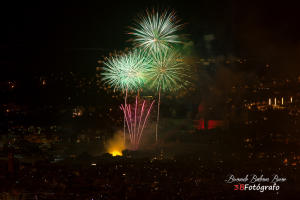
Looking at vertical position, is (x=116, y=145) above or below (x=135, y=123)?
below

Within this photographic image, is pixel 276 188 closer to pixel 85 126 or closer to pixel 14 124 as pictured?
pixel 85 126

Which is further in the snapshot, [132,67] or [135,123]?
[135,123]

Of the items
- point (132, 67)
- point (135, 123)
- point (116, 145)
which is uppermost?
point (132, 67)

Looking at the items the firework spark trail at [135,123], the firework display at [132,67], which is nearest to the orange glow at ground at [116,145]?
the firework spark trail at [135,123]

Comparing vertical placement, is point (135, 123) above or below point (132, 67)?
below

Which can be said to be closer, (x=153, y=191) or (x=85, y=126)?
(x=153, y=191)

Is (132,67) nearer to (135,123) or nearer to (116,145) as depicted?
(135,123)

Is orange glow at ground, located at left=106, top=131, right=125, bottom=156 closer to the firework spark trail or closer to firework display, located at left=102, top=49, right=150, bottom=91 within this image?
the firework spark trail

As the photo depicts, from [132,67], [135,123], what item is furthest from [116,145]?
[132,67]

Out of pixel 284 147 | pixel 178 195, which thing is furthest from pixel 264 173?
pixel 284 147

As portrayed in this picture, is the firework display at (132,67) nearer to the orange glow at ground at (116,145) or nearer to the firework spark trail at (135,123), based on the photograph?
the firework spark trail at (135,123)

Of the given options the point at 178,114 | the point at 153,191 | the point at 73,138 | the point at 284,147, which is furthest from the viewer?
the point at 178,114
